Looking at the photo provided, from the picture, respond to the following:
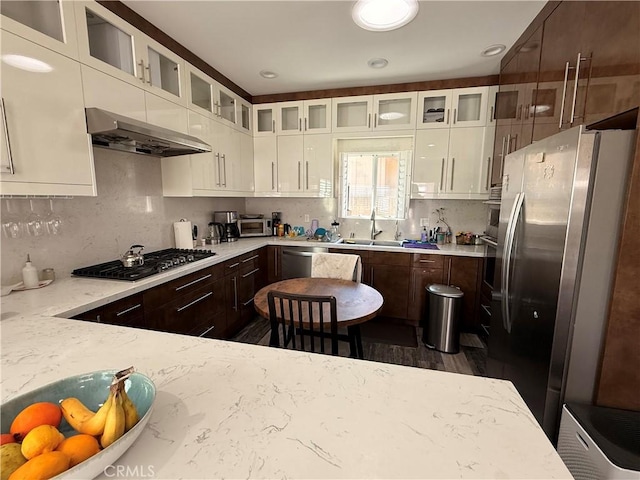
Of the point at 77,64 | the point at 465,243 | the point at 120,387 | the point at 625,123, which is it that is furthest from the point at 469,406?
the point at 465,243

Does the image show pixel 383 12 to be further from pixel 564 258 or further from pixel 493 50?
pixel 564 258

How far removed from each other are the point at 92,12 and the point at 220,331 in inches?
93.4

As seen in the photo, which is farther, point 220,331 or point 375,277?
point 375,277

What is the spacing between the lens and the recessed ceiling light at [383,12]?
1.67 meters

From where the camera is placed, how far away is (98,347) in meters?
0.95

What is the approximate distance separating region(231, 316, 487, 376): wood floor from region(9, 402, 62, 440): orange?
2.19 m

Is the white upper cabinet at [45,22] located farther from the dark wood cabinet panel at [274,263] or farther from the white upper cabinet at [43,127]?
the dark wood cabinet panel at [274,263]

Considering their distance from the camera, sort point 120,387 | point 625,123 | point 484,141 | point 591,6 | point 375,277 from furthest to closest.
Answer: point 375,277, point 484,141, point 591,6, point 625,123, point 120,387

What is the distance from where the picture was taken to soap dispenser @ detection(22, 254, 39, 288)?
63.6 inches

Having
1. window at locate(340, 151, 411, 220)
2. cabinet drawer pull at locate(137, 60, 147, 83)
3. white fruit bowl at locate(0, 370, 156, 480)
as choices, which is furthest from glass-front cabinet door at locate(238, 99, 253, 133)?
white fruit bowl at locate(0, 370, 156, 480)

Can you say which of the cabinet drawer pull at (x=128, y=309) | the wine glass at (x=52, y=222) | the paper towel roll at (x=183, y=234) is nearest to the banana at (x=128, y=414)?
the cabinet drawer pull at (x=128, y=309)

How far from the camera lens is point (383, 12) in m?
1.75

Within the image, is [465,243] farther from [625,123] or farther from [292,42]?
[292,42]

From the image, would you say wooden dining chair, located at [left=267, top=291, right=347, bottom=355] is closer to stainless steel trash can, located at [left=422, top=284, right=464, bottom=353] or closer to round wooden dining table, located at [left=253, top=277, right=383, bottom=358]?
round wooden dining table, located at [left=253, top=277, right=383, bottom=358]
